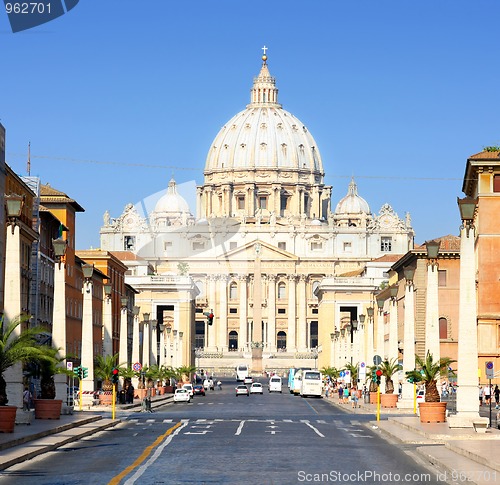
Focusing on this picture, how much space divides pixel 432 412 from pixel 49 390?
1218cm

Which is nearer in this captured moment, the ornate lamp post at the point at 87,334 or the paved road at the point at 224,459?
the paved road at the point at 224,459

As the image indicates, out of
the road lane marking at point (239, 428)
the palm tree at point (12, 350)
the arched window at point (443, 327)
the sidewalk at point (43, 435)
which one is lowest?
the road lane marking at point (239, 428)

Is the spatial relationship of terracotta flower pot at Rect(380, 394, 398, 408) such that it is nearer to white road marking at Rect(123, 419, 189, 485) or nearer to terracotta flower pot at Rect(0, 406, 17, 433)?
white road marking at Rect(123, 419, 189, 485)

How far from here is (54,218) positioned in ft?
291

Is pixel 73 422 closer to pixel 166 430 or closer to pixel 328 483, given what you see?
pixel 166 430

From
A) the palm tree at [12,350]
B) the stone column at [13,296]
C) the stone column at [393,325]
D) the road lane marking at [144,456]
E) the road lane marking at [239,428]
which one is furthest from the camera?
the stone column at [393,325]

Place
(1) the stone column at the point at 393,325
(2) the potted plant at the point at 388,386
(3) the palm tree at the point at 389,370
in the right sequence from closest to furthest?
(1) the stone column at the point at 393,325 < (2) the potted plant at the point at 388,386 < (3) the palm tree at the point at 389,370

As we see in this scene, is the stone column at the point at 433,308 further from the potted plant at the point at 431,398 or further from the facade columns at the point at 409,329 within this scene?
the facade columns at the point at 409,329

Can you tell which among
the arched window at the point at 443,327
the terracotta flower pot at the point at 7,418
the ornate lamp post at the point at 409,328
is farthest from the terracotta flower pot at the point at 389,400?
the arched window at the point at 443,327

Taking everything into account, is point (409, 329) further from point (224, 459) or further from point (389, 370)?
point (224, 459)

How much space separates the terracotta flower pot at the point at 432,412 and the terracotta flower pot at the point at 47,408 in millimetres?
10933

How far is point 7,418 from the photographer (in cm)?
3500

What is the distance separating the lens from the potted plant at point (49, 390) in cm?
4475

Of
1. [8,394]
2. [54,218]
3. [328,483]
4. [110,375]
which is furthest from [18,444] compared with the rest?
Answer: [54,218]
